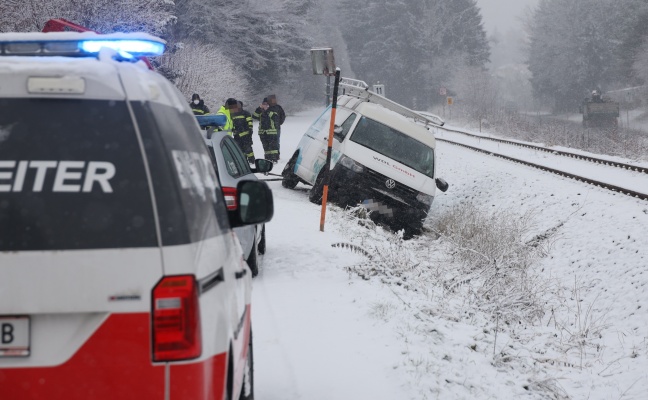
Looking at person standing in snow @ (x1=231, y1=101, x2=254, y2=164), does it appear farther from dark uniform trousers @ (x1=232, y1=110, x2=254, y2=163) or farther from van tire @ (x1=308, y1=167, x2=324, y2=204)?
van tire @ (x1=308, y1=167, x2=324, y2=204)

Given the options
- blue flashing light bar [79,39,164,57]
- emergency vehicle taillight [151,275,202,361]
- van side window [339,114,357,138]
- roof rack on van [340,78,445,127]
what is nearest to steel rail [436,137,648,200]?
roof rack on van [340,78,445,127]

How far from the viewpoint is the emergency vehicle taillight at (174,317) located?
2498 millimetres

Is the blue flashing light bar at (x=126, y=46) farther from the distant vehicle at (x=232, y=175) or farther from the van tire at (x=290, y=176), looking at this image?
the van tire at (x=290, y=176)

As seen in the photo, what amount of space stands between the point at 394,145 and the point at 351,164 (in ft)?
3.87

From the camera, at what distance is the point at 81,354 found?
8.09 ft

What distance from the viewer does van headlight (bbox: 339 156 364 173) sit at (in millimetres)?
12977

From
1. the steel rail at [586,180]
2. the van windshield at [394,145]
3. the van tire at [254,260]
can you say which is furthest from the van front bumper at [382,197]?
the van tire at [254,260]

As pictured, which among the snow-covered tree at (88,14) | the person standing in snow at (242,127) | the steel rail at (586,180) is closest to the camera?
the steel rail at (586,180)

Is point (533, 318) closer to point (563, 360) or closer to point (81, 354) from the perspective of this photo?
point (563, 360)

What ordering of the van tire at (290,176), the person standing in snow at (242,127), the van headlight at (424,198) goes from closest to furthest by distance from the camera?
the van headlight at (424,198) < the van tire at (290,176) < the person standing in snow at (242,127)

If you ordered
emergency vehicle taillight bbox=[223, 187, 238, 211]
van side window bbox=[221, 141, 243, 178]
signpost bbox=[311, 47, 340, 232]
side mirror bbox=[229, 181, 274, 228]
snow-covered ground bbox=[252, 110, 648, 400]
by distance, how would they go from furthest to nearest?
1. signpost bbox=[311, 47, 340, 232]
2. van side window bbox=[221, 141, 243, 178]
3. emergency vehicle taillight bbox=[223, 187, 238, 211]
4. snow-covered ground bbox=[252, 110, 648, 400]
5. side mirror bbox=[229, 181, 274, 228]

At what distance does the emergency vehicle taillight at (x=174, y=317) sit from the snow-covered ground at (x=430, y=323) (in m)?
2.50

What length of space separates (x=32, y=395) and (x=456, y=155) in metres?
22.7

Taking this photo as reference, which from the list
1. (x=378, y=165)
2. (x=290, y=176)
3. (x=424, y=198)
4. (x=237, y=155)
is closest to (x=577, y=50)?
(x=290, y=176)
